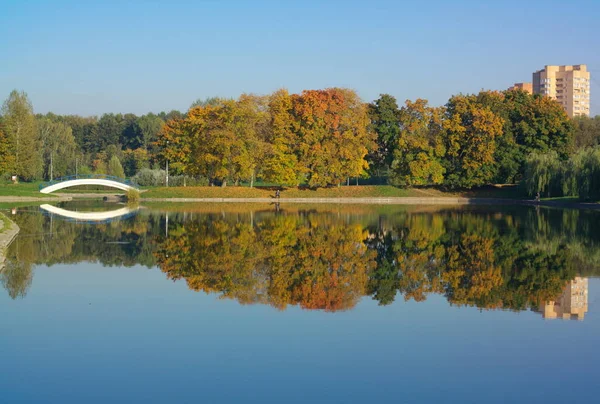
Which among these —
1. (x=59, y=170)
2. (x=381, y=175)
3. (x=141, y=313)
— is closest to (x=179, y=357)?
(x=141, y=313)

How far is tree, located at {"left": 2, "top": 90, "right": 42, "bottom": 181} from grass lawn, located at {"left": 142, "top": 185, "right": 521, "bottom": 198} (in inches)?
543

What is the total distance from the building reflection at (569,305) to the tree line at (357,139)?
4024 cm

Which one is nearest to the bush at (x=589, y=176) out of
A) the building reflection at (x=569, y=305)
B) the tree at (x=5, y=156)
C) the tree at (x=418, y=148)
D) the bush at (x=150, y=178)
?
the tree at (x=418, y=148)

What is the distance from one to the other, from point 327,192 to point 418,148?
323 inches

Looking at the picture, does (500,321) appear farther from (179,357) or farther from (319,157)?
(319,157)

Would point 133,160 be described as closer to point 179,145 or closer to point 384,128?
point 179,145

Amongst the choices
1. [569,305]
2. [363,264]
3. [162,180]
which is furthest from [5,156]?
[569,305]

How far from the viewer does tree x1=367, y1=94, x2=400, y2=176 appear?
6072 centimetres

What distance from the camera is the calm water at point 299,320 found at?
8344mm

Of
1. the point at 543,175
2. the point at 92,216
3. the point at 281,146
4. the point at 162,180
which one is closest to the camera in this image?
Result: the point at 92,216

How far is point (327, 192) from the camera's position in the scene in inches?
2244

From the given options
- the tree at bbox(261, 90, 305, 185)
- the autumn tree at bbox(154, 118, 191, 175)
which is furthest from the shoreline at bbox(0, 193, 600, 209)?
the autumn tree at bbox(154, 118, 191, 175)

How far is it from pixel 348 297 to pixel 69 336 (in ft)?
17.5

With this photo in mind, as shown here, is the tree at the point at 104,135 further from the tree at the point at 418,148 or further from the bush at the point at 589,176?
the bush at the point at 589,176
